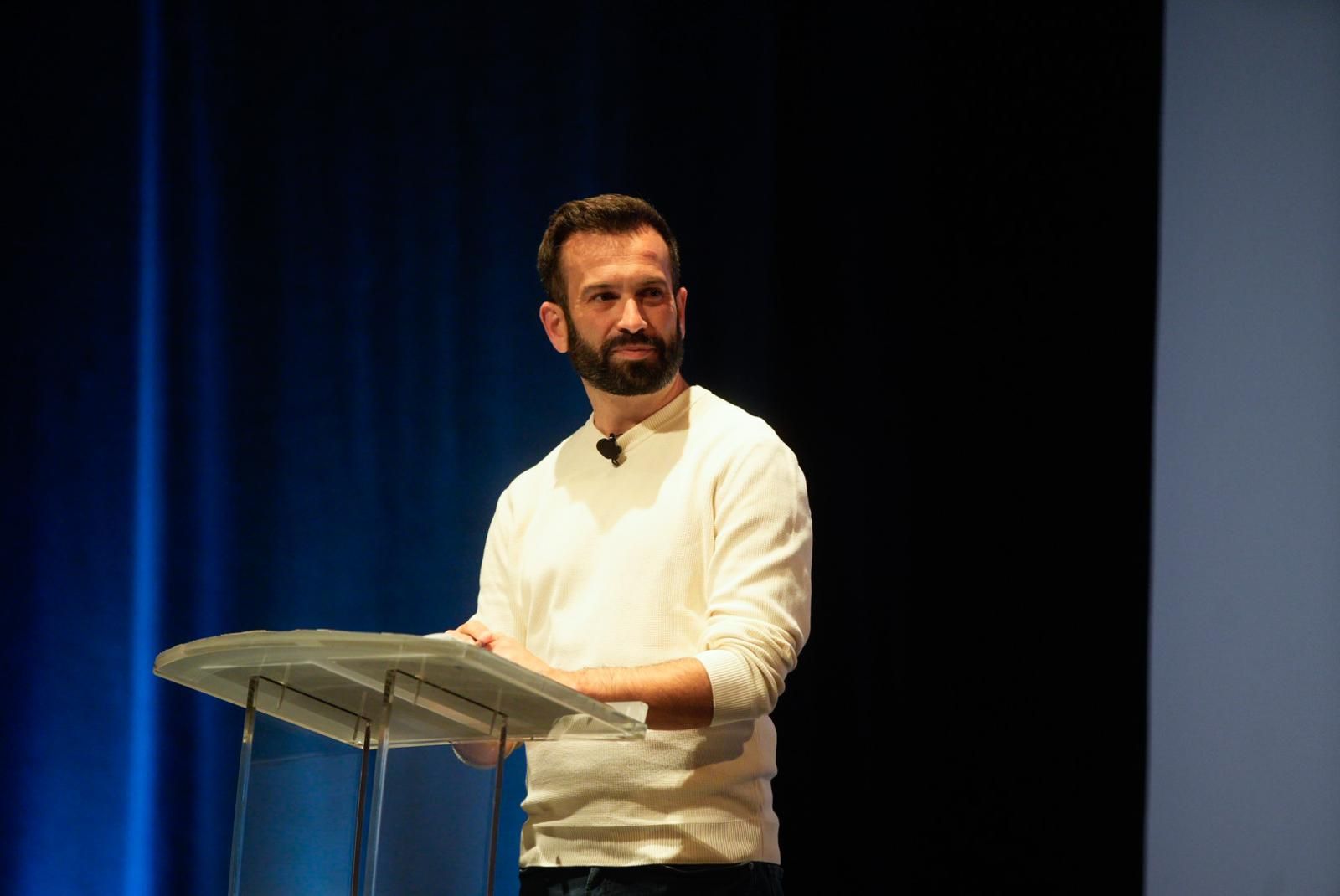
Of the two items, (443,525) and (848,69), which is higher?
(848,69)

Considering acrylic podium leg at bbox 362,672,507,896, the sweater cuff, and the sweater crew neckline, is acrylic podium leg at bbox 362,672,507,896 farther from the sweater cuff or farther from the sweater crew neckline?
the sweater crew neckline

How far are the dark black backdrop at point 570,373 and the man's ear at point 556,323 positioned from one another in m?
1.03

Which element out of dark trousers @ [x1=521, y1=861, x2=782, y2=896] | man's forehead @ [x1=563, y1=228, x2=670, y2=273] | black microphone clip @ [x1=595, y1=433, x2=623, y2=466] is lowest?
dark trousers @ [x1=521, y1=861, x2=782, y2=896]

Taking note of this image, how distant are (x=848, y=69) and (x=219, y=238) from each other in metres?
1.38

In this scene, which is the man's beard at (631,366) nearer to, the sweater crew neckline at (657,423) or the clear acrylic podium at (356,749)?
the sweater crew neckline at (657,423)

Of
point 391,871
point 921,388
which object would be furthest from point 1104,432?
point 391,871

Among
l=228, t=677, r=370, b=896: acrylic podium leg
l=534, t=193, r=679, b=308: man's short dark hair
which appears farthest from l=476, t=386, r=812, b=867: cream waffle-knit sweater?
l=228, t=677, r=370, b=896: acrylic podium leg

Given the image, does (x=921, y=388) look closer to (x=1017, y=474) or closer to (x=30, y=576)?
(x=1017, y=474)

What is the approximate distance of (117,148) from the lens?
2.98 metres

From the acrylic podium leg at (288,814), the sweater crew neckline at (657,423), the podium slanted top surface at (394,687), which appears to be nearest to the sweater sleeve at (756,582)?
the sweater crew neckline at (657,423)

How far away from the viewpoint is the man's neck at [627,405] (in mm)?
2115

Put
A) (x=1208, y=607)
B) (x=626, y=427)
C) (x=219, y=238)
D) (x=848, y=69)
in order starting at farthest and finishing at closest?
(x=848, y=69)
(x=219, y=238)
(x=1208, y=607)
(x=626, y=427)

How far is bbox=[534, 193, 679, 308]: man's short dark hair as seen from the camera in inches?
83.9

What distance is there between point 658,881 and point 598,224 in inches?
35.5
